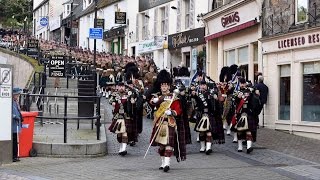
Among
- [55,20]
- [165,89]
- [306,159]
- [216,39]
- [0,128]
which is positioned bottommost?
[306,159]

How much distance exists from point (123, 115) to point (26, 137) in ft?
7.57

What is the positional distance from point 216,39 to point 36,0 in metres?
55.8

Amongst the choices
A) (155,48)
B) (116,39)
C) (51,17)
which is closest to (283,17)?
(155,48)

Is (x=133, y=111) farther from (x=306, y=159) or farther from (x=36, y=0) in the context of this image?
(x=36, y=0)

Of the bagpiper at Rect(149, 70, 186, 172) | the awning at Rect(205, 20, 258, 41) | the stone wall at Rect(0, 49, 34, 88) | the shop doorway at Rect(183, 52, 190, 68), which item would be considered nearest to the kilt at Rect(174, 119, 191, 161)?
the bagpiper at Rect(149, 70, 186, 172)

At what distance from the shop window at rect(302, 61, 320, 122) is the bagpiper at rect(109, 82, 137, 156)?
6296 millimetres

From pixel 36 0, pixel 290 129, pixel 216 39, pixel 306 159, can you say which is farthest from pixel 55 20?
pixel 306 159

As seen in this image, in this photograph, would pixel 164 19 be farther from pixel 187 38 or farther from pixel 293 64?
pixel 293 64

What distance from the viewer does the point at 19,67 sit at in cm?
3097

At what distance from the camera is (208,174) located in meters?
10.6

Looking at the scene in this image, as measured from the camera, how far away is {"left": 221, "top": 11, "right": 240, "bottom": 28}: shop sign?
22516mm

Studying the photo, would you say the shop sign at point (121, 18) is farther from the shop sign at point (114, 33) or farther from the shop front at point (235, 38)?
the shop front at point (235, 38)

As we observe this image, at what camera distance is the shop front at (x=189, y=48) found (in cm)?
2684

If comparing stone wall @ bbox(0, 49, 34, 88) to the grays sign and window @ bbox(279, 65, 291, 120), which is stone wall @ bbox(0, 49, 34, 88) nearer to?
the grays sign
